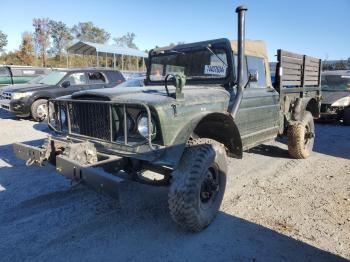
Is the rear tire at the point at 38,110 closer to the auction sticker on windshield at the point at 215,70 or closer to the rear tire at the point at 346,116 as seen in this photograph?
the auction sticker on windshield at the point at 215,70

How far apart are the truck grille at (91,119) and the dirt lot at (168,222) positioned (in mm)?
629

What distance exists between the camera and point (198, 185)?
3.26 metres

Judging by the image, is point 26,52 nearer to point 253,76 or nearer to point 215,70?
point 215,70

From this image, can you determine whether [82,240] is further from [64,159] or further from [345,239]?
[345,239]

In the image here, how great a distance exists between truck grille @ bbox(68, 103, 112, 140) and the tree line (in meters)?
25.2

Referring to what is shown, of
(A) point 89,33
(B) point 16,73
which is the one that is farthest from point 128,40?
(B) point 16,73

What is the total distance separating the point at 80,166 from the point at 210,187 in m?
1.38

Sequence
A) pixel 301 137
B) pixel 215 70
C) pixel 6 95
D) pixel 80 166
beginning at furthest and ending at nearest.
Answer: pixel 6 95, pixel 301 137, pixel 215 70, pixel 80 166

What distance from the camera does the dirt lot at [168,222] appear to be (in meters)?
3.15

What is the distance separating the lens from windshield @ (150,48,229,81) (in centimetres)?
468

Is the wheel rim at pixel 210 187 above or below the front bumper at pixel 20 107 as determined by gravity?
below

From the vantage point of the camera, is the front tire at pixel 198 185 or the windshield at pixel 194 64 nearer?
the front tire at pixel 198 185

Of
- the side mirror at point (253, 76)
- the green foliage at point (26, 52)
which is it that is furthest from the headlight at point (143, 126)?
the green foliage at point (26, 52)

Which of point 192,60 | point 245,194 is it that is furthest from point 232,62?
point 245,194
